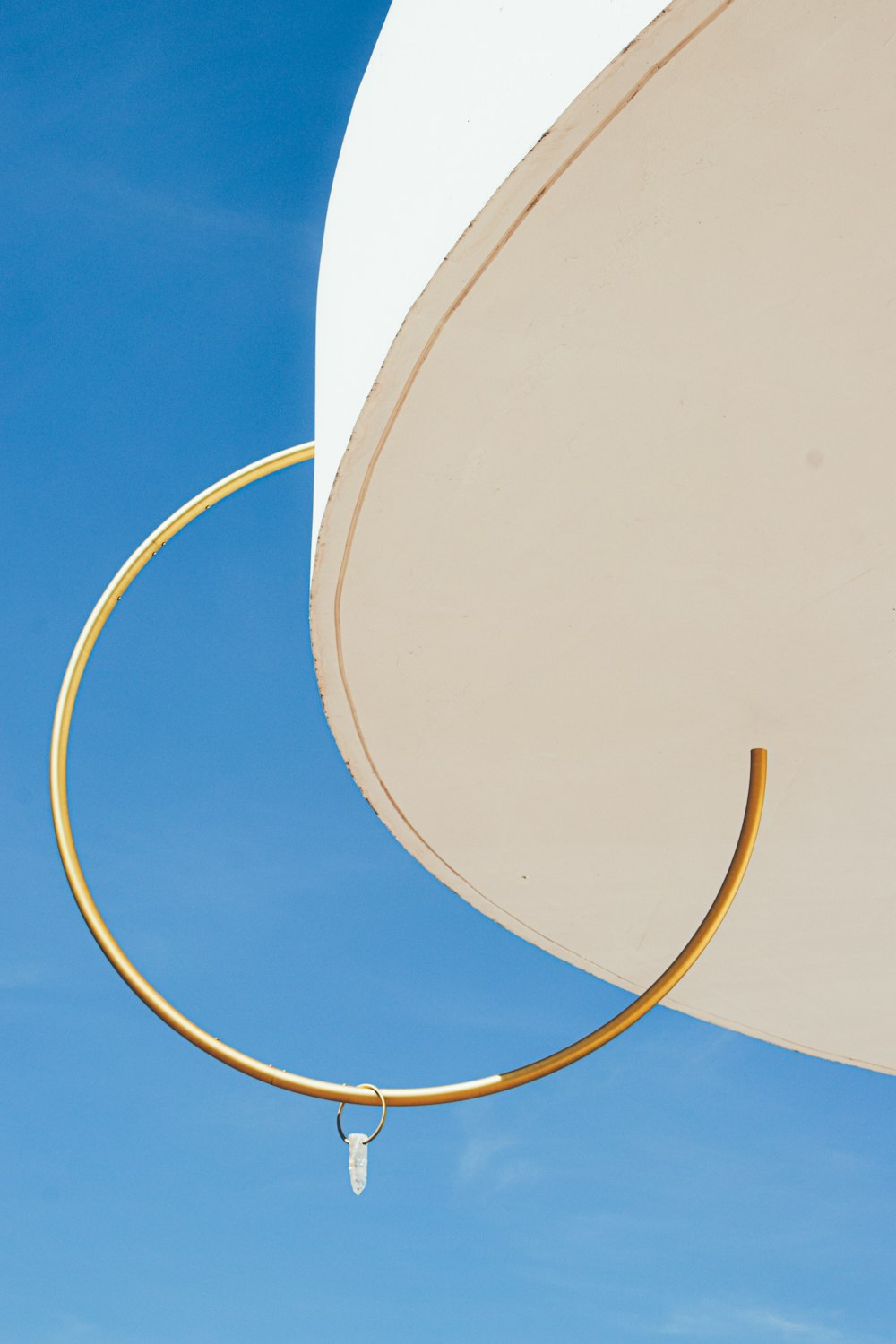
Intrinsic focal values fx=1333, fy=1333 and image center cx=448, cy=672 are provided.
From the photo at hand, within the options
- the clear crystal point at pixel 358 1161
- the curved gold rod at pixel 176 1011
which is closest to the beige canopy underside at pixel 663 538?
the curved gold rod at pixel 176 1011

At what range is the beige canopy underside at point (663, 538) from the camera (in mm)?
3477

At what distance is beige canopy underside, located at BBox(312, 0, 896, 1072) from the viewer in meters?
3.48

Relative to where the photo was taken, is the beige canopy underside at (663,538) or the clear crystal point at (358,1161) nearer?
the beige canopy underside at (663,538)

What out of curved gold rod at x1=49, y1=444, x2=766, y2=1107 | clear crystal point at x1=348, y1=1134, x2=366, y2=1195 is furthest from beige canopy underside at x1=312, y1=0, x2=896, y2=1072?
clear crystal point at x1=348, y1=1134, x2=366, y2=1195

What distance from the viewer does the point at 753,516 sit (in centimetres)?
496

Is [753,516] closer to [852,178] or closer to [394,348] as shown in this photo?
[852,178]

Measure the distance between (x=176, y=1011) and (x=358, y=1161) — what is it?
0.89m

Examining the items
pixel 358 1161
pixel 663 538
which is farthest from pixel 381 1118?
pixel 663 538

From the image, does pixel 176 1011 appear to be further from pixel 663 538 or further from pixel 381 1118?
pixel 663 538

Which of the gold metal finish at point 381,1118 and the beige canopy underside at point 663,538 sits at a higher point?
the beige canopy underside at point 663,538

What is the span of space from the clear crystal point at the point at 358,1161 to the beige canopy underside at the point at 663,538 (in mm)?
1546

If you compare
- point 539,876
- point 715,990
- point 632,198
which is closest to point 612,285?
point 632,198

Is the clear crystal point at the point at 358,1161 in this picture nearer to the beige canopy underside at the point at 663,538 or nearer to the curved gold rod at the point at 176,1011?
the curved gold rod at the point at 176,1011

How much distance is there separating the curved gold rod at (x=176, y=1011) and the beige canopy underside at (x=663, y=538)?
0.65 metres
